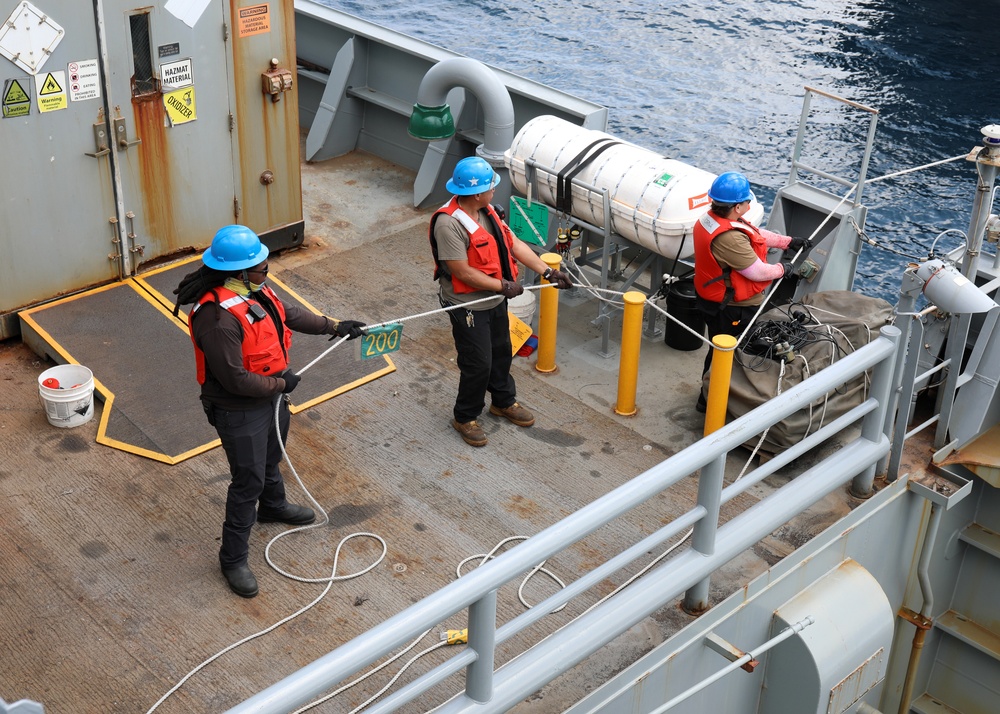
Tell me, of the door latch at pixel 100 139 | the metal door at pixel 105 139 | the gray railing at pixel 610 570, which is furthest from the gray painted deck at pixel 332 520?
the door latch at pixel 100 139

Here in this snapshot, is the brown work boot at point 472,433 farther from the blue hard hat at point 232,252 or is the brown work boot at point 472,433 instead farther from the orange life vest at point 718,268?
the blue hard hat at point 232,252

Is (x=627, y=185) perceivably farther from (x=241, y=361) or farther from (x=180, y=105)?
(x=241, y=361)

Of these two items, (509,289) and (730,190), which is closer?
(509,289)

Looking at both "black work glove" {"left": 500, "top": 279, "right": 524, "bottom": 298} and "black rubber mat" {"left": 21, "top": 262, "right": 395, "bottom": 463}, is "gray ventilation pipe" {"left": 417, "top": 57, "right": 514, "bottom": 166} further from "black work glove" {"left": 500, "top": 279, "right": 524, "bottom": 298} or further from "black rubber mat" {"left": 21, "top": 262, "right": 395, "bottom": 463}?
"black work glove" {"left": 500, "top": 279, "right": 524, "bottom": 298}

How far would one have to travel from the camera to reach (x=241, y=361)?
5.80 m

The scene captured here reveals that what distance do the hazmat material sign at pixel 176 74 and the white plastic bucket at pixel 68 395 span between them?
93.5 inches

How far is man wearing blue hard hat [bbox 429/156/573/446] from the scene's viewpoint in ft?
23.4

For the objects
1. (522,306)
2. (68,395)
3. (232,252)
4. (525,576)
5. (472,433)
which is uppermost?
(232,252)

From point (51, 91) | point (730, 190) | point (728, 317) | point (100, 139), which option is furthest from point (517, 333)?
point (51, 91)

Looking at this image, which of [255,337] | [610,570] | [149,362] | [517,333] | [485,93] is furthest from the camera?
[485,93]

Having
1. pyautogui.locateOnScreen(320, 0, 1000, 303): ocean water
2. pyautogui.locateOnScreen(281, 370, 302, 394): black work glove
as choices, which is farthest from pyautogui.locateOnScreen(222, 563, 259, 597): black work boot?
pyautogui.locateOnScreen(320, 0, 1000, 303): ocean water

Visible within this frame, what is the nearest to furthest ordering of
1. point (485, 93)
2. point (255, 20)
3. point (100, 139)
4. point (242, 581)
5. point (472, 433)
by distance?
point (242, 581) → point (472, 433) → point (100, 139) → point (255, 20) → point (485, 93)

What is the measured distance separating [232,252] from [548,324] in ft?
10.5

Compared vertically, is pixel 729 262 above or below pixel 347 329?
above
